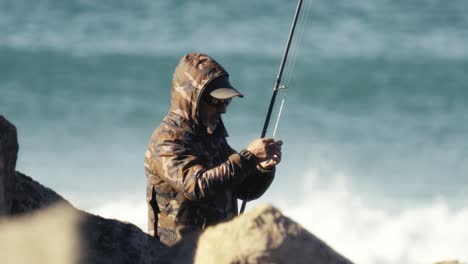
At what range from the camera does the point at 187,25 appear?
16.9 m

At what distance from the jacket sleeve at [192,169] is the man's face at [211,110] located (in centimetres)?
17

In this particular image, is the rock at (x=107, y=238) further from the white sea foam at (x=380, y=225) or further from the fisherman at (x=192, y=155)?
the white sea foam at (x=380, y=225)

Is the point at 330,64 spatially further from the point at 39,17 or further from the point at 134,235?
the point at 134,235

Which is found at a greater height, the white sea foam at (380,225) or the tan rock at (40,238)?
the tan rock at (40,238)

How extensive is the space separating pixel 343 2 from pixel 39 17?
331cm

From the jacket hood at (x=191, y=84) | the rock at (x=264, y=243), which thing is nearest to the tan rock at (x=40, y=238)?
the rock at (x=264, y=243)

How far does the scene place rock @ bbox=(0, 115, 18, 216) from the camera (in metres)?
5.51

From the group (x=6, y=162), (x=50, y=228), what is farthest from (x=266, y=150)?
(x=6, y=162)

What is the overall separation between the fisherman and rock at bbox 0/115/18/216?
28.9 inches

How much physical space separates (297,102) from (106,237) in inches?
399

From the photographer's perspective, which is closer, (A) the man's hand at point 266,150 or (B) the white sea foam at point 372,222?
(A) the man's hand at point 266,150

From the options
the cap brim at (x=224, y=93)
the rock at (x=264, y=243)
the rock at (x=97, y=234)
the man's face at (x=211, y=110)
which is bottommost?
the rock at (x=97, y=234)

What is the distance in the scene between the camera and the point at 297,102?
15.8m

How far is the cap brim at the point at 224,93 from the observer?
624cm
